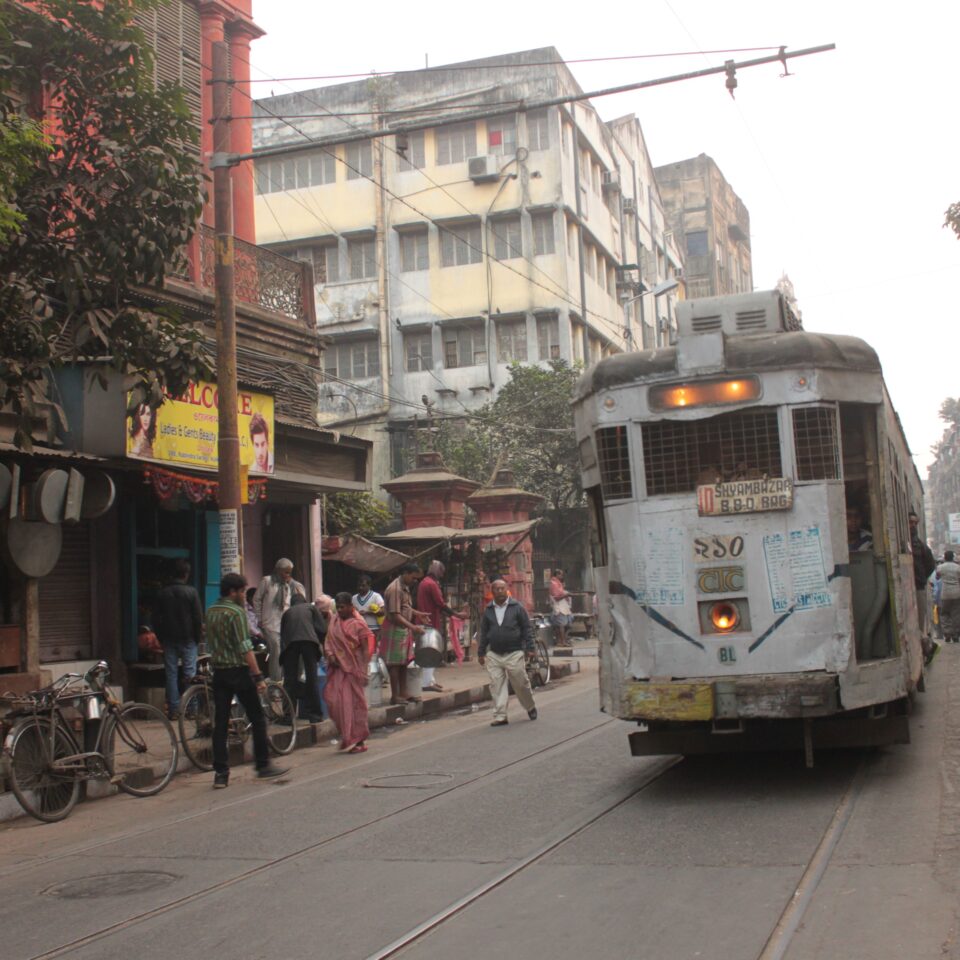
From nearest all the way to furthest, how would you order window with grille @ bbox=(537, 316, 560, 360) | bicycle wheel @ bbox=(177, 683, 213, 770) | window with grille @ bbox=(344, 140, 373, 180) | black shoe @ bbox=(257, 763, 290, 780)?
1. black shoe @ bbox=(257, 763, 290, 780)
2. bicycle wheel @ bbox=(177, 683, 213, 770)
3. window with grille @ bbox=(537, 316, 560, 360)
4. window with grille @ bbox=(344, 140, 373, 180)

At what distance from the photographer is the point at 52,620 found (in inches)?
599

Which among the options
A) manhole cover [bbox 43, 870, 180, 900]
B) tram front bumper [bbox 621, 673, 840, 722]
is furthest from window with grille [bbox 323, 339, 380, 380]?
manhole cover [bbox 43, 870, 180, 900]

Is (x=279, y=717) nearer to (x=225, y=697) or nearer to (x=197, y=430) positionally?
(x=225, y=697)

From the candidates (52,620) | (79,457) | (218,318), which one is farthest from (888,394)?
(52,620)

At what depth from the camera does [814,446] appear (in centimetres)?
888

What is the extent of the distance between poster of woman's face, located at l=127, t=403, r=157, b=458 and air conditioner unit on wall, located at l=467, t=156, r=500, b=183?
3046cm

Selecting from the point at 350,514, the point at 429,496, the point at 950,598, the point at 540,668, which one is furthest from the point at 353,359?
the point at 540,668

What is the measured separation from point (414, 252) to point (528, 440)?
9.63 metres

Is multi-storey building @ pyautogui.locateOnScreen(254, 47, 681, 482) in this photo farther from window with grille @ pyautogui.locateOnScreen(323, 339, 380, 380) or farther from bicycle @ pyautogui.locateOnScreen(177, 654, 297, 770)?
bicycle @ pyautogui.locateOnScreen(177, 654, 297, 770)

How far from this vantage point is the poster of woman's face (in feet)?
47.0

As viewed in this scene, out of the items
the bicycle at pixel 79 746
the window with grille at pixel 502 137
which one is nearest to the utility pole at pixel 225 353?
the bicycle at pixel 79 746

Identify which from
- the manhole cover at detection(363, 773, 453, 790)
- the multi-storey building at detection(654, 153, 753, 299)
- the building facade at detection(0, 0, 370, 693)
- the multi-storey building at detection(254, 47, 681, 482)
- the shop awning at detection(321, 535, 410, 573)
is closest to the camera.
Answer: the manhole cover at detection(363, 773, 453, 790)

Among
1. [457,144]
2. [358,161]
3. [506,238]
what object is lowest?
[506,238]

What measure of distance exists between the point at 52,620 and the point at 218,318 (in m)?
4.58
